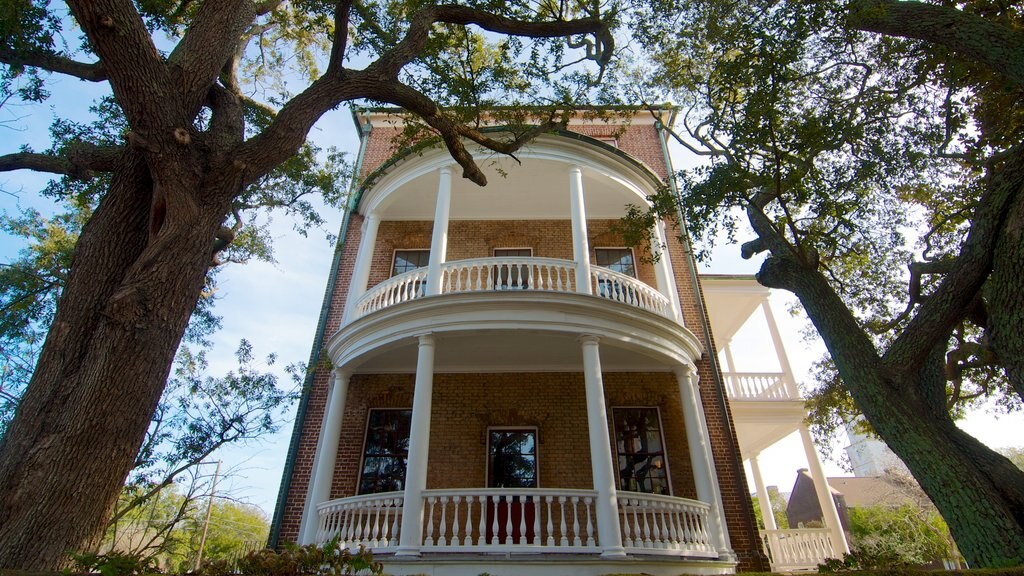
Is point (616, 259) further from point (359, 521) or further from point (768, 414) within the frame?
point (359, 521)

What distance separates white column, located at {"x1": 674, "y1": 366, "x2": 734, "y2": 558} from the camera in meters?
6.99

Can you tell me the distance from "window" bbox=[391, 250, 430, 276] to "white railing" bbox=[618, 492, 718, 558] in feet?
22.1

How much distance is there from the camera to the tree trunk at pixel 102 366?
8.28 ft

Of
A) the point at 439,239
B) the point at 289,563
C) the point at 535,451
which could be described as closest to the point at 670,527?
the point at 535,451

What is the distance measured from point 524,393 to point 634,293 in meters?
2.75

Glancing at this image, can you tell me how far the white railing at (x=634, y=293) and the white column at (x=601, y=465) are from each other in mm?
1200

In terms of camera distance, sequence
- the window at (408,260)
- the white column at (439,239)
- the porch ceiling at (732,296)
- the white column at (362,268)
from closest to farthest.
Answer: the white column at (439,239) → the white column at (362,268) → the window at (408,260) → the porch ceiling at (732,296)

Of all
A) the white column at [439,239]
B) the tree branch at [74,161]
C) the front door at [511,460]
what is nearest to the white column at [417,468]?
the white column at [439,239]

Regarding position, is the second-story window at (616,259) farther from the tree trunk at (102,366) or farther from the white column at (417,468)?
the tree trunk at (102,366)

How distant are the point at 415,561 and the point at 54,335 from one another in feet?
14.3

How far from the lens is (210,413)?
8.21 metres

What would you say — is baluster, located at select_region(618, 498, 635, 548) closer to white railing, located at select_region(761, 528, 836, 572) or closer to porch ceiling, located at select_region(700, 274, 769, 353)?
white railing, located at select_region(761, 528, 836, 572)

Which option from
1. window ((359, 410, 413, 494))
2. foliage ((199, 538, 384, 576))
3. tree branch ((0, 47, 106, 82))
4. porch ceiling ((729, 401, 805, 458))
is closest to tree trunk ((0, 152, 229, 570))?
foliage ((199, 538, 384, 576))

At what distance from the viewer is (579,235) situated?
8359 mm
